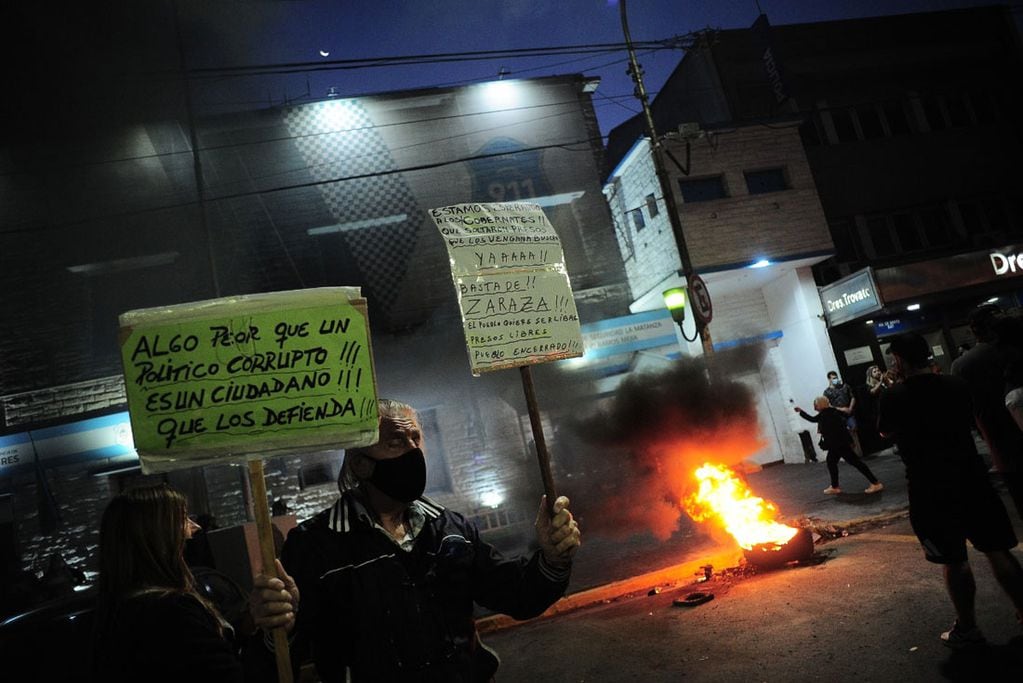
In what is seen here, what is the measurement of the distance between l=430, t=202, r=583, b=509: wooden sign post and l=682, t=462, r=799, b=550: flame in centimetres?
513

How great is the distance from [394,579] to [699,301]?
10087 millimetres

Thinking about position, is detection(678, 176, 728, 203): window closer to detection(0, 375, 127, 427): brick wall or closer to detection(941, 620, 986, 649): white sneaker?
detection(941, 620, 986, 649): white sneaker

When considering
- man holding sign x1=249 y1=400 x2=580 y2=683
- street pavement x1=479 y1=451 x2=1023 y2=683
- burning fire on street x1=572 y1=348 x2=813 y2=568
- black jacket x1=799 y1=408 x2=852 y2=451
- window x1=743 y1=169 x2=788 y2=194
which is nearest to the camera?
man holding sign x1=249 y1=400 x2=580 y2=683

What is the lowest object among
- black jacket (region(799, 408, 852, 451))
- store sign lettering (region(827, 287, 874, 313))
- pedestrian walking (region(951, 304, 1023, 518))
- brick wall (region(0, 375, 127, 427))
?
black jacket (region(799, 408, 852, 451))

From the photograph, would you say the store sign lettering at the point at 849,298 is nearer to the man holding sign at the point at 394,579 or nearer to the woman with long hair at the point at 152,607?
the man holding sign at the point at 394,579

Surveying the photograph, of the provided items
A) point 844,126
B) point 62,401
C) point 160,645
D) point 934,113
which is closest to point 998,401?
point 160,645

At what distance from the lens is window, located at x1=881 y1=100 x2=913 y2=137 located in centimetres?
1698

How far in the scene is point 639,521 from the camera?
10.9 m

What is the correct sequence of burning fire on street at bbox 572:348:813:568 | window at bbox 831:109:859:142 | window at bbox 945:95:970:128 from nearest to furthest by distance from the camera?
1. burning fire on street at bbox 572:348:813:568
2. window at bbox 831:109:859:142
3. window at bbox 945:95:970:128

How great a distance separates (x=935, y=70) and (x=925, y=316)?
8.12 m

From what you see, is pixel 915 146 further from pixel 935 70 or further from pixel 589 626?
pixel 589 626

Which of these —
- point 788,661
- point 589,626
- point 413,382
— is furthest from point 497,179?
point 788,661

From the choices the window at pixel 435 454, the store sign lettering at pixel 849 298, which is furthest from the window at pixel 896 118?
the window at pixel 435 454

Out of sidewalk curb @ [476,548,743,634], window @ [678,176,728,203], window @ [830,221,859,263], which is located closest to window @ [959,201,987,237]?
window @ [830,221,859,263]
